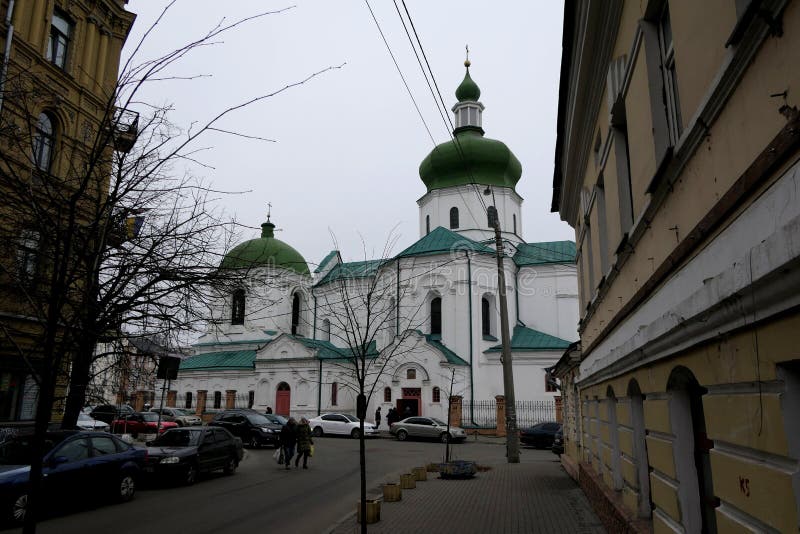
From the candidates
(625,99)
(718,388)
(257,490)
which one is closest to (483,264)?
(257,490)

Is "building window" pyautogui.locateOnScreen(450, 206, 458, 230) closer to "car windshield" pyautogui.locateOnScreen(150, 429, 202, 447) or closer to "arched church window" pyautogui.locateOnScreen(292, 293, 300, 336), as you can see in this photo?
"arched church window" pyautogui.locateOnScreen(292, 293, 300, 336)

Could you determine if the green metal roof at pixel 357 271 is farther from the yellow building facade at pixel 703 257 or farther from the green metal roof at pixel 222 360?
the yellow building facade at pixel 703 257

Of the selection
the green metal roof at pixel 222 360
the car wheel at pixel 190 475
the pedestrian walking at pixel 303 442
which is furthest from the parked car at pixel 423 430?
the green metal roof at pixel 222 360

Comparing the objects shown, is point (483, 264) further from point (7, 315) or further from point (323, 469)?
point (7, 315)

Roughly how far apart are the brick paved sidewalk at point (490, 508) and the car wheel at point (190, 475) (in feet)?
18.4

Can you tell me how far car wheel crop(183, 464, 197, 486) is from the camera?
1498 cm

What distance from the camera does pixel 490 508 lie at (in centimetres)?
1145

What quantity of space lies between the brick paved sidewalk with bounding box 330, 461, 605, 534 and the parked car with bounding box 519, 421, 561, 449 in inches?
432

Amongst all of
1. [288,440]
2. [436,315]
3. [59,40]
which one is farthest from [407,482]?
[436,315]

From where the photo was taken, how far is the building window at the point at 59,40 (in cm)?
1745

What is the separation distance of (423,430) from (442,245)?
Result: 12851 mm

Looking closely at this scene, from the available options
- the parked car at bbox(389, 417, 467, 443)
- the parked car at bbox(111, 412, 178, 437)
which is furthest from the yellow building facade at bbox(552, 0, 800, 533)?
the parked car at bbox(111, 412, 178, 437)

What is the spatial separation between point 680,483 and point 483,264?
33537 mm

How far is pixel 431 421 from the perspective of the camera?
30562 mm
